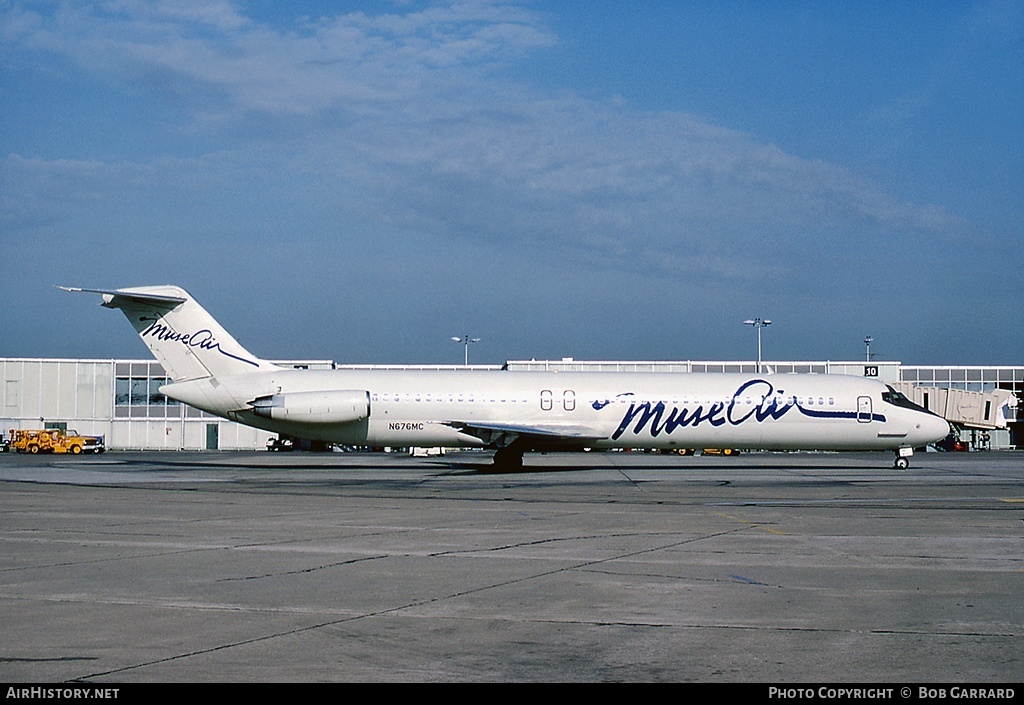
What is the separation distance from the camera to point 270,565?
11031 millimetres

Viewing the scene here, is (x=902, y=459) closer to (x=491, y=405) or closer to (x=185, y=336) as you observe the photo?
(x=491, y=405)

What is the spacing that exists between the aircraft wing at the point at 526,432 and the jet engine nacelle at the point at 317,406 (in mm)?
3369

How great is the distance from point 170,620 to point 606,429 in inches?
1158

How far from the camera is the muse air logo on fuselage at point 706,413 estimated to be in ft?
120

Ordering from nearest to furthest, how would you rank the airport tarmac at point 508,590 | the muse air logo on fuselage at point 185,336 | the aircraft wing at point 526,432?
1. the airport tarmac at point 508,590
2. the aircraft wing at point 526,432
3. the muse air logo on fuselage at point 185,336

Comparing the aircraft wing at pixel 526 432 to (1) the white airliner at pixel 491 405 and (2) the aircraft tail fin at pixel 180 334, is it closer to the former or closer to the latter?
(1) the white airliner at pixel 491 405

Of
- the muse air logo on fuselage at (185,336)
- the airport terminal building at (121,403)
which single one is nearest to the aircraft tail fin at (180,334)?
the muse air logo on fuselage at (185,336)

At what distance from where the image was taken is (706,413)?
120 feet

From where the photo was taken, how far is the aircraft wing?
34312mm

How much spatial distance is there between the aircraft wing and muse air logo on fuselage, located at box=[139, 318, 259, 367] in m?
9.33

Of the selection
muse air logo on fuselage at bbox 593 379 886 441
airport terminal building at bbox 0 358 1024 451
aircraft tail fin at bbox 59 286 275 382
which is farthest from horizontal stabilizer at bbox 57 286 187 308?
airport terminal building at bbox 0 358 1024 451

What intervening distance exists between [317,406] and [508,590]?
1068 inches

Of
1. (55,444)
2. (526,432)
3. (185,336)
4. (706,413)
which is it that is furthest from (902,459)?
(55,444)

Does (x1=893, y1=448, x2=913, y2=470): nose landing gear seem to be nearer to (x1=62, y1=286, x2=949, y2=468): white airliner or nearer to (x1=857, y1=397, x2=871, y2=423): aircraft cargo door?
(x1=62, y1=286, x2=949, y2=468): white airliner
